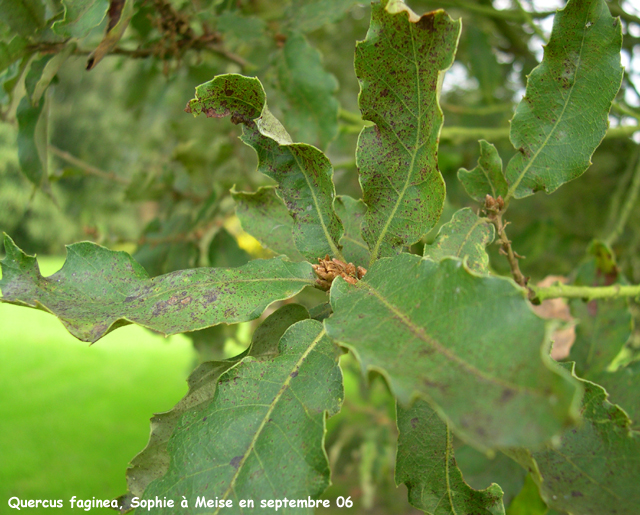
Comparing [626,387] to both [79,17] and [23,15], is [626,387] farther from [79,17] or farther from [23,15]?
[23,15]

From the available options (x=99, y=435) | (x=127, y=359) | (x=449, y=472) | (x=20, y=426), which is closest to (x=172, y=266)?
(x=449, y=472)

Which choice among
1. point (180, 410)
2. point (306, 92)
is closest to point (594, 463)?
point (180, 410)

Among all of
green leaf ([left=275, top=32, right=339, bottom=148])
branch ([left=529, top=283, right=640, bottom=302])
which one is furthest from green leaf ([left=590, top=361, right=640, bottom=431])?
green leaf ([left=275, top=32, right=339, bottom=148])

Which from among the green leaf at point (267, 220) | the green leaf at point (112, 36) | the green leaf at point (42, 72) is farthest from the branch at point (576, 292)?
the green leaf at point (42, 72)

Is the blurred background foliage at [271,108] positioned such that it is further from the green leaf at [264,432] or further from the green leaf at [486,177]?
the green leaf at [486,177]

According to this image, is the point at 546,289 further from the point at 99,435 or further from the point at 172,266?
the point at 99,435

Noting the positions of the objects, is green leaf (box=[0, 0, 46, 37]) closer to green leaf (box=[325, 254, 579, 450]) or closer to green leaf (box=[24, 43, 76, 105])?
green leaf (box=[24, 43, 76, 105])
